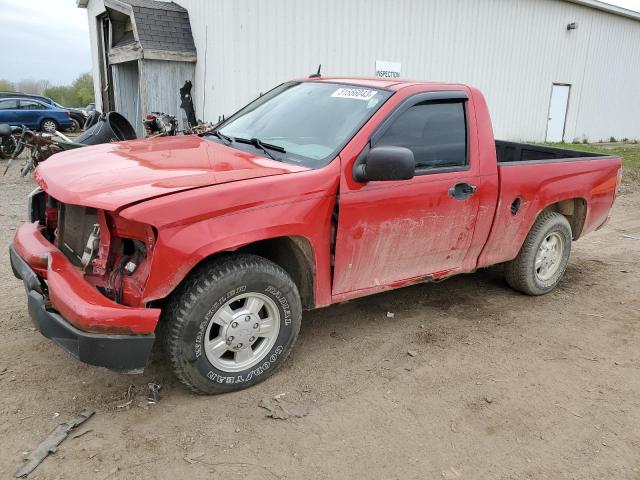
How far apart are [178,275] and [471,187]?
224cm

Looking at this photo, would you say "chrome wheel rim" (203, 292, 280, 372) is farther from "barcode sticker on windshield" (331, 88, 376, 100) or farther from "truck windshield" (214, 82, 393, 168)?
"barcode sticker on windshield" (331, 88, 376, 100)

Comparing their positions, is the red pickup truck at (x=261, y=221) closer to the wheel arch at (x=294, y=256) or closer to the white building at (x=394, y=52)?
the wheel arch at (x=294, y=256)

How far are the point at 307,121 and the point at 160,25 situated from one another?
9.77 metres

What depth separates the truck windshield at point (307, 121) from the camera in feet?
11.5

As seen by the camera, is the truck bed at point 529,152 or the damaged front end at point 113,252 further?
the truck bed at point 529,152

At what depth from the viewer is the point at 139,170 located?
310 cm

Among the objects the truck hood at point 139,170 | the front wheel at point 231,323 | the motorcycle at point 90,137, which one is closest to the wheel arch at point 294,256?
the front wheel at point 231,323

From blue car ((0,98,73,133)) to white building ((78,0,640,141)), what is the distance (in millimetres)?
5008

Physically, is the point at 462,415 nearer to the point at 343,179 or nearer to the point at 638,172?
the point at 343,179

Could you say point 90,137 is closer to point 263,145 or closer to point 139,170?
point 263,145

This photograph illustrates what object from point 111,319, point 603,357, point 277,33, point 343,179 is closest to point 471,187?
point 343,179

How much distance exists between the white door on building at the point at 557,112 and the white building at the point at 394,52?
4 cm

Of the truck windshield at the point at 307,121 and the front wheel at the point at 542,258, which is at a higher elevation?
the truck windshield at the point at 307,121

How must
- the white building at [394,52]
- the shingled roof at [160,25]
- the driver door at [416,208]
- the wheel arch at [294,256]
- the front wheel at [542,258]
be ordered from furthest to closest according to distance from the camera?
1. the shingled roof at [160,25]
2. the white building at [394,52]
3. the front wheel at [542,258]
4. the driver door at [416,208]
5. the wheel arch at [294,256]
